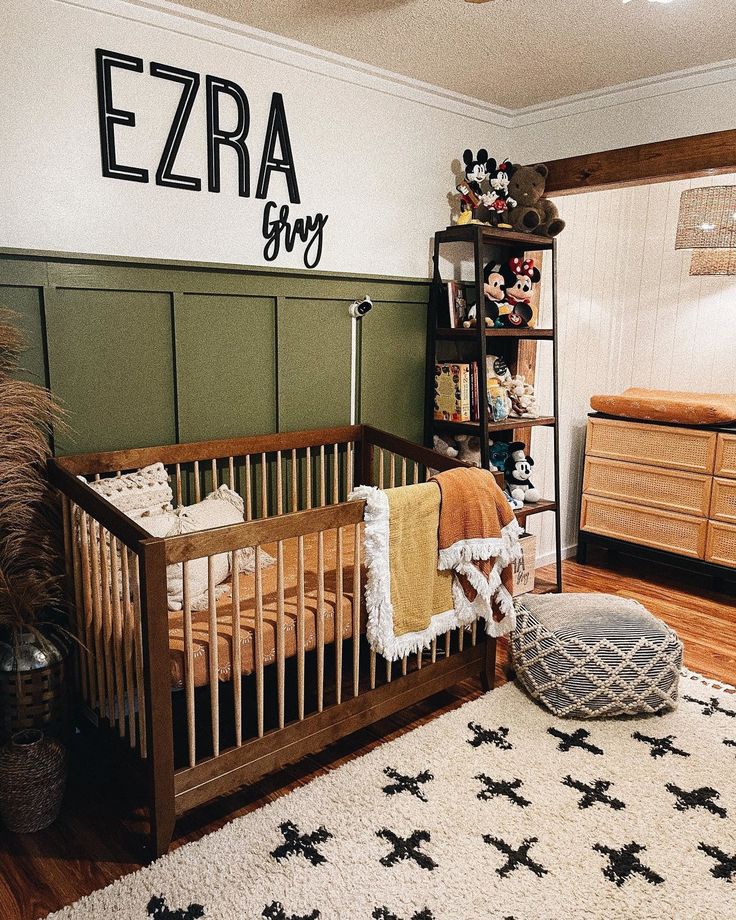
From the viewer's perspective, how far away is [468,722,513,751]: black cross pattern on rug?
237 cm

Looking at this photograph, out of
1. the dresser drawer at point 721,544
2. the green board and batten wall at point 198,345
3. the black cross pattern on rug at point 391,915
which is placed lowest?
the black cross pattern on rug at point 391,915

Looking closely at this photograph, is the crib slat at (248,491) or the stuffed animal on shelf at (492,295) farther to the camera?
the stuffed animal on shelf at (492,295)

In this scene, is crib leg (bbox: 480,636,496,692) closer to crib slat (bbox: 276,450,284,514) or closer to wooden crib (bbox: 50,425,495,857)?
wooden crib (bbox: 50,425,495,857)

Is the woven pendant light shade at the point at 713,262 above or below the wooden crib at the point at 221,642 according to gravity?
above

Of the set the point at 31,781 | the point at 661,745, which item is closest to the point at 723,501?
the point at 661,745

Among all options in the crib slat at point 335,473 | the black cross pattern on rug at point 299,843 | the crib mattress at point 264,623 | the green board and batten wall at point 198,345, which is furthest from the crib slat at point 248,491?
the black cross pattern on rug at point 299,843

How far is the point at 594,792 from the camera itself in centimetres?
214

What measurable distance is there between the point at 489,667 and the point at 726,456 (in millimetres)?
1707

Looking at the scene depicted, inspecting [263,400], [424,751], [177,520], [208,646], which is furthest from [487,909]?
[263,400]

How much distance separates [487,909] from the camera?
5.59 feet

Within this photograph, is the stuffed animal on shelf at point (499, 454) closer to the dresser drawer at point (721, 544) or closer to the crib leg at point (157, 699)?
the dresser drawer at point (721, 544)

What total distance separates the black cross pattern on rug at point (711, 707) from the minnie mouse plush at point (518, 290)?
1.75 m

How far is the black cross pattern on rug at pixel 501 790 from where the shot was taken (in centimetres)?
209

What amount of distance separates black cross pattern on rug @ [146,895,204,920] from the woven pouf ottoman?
1319 mm
